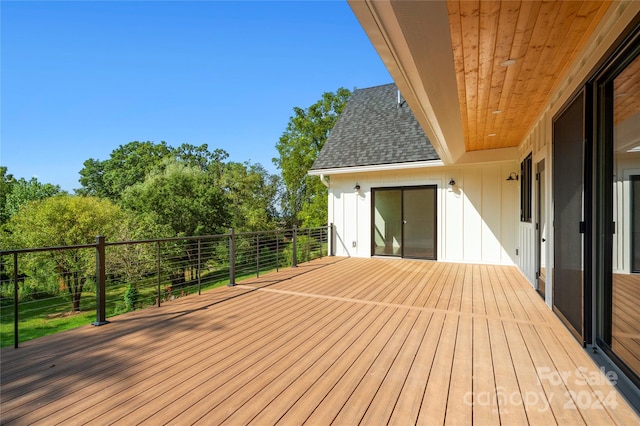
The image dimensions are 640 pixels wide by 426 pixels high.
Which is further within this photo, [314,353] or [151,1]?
[151,1]

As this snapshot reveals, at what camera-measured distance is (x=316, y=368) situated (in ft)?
7.42

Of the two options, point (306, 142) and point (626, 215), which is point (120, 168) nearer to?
point (306, 142)

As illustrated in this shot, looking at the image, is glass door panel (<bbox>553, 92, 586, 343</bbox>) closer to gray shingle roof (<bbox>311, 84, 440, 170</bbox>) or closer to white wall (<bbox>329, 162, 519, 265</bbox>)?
white wall (<bbox>329, 162, 519, 265</bbox>)

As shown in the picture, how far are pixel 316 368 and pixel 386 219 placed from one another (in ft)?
21.2

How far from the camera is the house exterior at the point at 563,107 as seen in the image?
191 centimetres

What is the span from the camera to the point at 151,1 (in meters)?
8.34

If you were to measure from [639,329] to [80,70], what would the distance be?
77.1 feet

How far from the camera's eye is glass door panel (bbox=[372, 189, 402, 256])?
26.8ft

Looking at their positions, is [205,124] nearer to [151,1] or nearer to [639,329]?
[151,1]

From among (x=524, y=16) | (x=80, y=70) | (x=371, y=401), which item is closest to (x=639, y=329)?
(x=371, y=401)

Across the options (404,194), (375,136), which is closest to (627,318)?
(404,194)

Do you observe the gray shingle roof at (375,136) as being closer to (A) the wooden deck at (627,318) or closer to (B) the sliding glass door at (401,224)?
(B) the sliding glass door at (401,224)

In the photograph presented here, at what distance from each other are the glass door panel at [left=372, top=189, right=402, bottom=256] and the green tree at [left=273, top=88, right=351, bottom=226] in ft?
29.3

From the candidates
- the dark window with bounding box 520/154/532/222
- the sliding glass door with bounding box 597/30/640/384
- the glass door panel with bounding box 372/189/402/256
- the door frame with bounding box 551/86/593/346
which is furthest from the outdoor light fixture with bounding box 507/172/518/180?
the sliding glass door with bounding box 597/30/640/384
